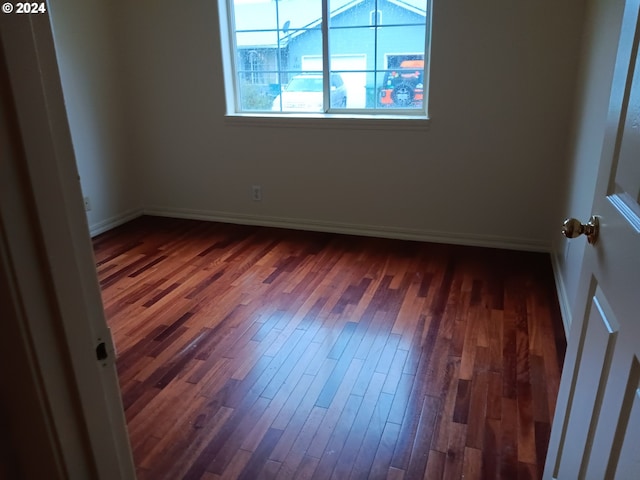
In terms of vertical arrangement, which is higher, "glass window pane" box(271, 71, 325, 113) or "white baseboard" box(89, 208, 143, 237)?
"glass window pane" box(271, 71, 325, 113)

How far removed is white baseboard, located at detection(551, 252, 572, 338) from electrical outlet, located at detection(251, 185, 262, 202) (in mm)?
2155

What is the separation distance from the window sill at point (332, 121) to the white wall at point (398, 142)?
0.14 ft

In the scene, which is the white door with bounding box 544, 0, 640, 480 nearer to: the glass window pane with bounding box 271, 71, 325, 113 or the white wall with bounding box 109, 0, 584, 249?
the white wall with bounding box 109, 0, 584, 249

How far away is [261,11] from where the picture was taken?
362 centimetres

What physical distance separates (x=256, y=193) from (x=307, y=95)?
855 mm

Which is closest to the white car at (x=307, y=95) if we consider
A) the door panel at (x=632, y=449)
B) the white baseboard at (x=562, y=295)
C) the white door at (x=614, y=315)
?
the white baseboard at (x=562, y=295)

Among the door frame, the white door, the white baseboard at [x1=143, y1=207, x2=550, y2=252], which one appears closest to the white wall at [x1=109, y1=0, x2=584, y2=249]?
the white baseboard at [x1=143, y1=207, x2=550, y2=252]

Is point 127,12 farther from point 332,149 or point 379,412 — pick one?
point 379,412

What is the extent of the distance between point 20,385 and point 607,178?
43.9 inches

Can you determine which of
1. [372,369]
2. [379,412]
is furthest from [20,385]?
[372,369]

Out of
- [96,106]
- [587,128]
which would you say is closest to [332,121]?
[587,128]

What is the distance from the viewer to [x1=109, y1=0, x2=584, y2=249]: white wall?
3.07 metres

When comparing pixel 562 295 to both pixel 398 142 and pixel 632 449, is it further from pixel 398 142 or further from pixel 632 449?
pixel 632 449

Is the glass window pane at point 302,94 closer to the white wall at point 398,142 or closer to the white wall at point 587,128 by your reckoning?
the white wall at point 398,142
